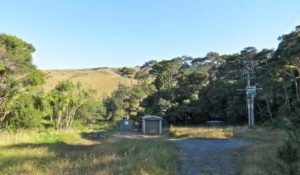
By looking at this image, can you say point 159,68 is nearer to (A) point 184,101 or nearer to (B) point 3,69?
(A) point 184,101

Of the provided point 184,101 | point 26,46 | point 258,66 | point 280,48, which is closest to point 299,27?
point 280,48

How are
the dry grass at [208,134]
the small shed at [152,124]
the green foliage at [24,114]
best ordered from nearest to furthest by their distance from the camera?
1. the dry grass at [208,134]
2. the green foliage at [24,114]
3. the small shed at [152,124]

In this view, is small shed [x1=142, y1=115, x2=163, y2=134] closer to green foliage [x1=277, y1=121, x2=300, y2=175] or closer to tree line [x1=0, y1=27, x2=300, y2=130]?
tree line [x1=0, y1=27, x2=300, y2=130]

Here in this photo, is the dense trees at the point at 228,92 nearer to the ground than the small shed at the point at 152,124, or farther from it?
farther from it

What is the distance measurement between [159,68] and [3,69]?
51.4m

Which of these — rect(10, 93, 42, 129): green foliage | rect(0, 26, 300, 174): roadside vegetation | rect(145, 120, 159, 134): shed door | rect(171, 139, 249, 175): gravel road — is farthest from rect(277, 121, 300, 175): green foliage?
rect(145, 120, 159, 134): shed door

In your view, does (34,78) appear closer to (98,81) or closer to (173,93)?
(173,93)

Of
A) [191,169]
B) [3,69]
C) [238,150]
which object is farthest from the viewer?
[3,69]

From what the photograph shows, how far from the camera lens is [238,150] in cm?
1898

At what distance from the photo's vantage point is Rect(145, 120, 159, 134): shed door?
1988 inches

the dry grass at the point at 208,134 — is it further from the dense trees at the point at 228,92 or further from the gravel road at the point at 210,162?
the dense trees at the point at 228,92

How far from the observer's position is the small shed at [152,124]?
5066cm

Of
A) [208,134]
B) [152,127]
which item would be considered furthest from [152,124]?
[208,134]

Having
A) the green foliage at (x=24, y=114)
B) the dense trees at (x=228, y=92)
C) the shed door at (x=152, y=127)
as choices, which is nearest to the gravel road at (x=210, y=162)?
the green foliage at (x=24, y=114)
